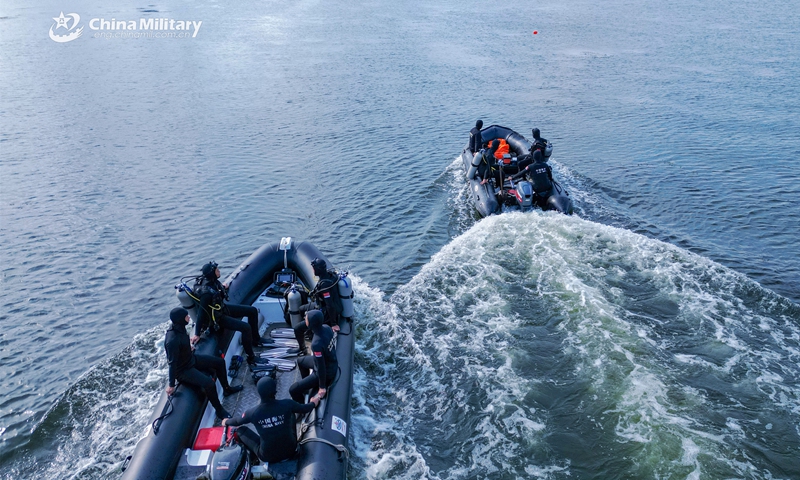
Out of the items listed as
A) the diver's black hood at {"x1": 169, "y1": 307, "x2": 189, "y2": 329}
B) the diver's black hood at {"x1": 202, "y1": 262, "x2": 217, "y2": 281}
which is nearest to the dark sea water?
the diver's black hood at {"x1": 202, "y1": 262, "x2": 217, "y2": 281}

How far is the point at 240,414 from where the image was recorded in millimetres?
7715

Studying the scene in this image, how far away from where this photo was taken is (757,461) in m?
6.93

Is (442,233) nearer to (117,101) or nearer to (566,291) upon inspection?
(566,291)

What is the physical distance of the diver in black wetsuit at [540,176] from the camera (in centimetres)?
1369

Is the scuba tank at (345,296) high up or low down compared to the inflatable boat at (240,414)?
up

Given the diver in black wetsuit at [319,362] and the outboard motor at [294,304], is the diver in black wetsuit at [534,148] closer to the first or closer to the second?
the outboard motor at [294,304]

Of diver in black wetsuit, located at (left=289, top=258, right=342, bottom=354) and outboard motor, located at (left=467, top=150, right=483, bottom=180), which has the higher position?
outboard motor, located at (left=467, top=150, right=483, bottom=180)

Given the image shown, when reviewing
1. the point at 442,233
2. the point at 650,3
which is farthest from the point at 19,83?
the point at 650,3

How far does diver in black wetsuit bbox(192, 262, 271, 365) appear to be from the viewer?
323 inches

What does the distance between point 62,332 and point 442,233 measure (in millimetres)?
8360

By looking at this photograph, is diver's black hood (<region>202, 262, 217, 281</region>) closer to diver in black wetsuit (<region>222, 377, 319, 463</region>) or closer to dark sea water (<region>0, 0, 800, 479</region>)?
dark sea water (<region>0, 0, 800, 479</region>)

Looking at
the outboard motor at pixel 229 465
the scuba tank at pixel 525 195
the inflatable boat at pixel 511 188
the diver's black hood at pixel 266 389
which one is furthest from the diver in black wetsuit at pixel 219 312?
the scuba tank at pixel 525 195

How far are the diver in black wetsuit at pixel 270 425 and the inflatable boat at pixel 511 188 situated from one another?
8.62 meters

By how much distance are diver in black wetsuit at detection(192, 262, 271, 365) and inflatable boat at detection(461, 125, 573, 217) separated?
6.96 metres
